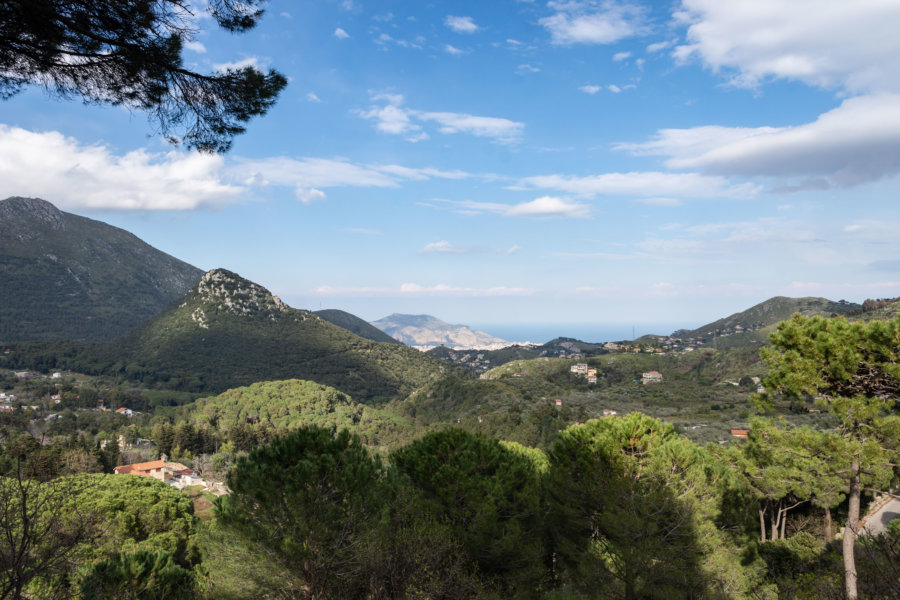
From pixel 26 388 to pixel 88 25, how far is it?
138m

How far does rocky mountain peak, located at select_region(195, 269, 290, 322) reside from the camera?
538ft

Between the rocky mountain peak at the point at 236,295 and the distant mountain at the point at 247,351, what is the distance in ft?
1.10

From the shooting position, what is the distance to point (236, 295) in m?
168

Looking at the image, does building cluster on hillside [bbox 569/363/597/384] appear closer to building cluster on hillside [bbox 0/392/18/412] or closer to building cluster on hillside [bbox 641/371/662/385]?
building cluster on hillside [bbox 641/371/662/385]

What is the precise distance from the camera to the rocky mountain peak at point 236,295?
16388cm

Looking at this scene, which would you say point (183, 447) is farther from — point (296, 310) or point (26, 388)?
point (296, 310)

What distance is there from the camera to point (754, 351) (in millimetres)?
108188

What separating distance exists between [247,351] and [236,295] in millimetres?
30847

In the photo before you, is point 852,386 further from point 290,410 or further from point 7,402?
point 7,402

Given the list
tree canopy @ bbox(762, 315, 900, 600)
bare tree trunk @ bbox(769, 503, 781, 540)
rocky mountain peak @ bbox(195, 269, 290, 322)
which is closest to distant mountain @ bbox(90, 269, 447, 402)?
rocky mountain peak @ bbox(195, 269, 290, 322)

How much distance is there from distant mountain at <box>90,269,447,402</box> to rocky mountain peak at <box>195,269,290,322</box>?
1.10 ft

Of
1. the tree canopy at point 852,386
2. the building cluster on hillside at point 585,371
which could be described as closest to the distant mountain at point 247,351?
the building cluster on hillside at point 585,371

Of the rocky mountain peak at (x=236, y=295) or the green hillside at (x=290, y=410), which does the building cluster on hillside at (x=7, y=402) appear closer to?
the green hillside at (x=290, y=410)

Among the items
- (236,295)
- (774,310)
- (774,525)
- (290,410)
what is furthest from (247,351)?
(774,310)
